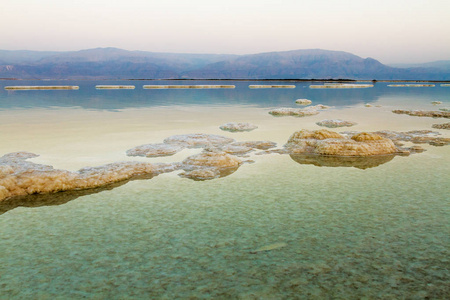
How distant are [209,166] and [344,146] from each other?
4430 millimetres

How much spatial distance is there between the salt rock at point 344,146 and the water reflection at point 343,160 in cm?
27

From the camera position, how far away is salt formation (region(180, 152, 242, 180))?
7.93 metres

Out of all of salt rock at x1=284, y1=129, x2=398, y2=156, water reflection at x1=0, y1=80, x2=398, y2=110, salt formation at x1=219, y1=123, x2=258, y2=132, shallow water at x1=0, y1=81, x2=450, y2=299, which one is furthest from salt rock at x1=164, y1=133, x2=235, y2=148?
water reflection at x1=0, y1=80, x2=398, y2=110

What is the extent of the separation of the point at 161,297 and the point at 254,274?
106 cm

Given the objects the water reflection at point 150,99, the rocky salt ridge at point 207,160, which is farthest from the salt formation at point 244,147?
the water reflection at point 150,99

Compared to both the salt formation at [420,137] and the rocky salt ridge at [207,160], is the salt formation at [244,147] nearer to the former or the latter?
the rocky salt ridge at [207,160]

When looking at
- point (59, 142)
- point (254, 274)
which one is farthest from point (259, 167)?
point (59, 142)

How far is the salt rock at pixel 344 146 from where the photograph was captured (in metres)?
10.3

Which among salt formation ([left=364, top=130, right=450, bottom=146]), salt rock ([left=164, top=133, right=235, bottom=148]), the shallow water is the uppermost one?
salt formation ([left=364, top=130, right=450, bottom=146])

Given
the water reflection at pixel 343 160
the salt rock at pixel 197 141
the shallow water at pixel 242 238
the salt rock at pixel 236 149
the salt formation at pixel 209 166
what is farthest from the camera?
the salt rock at pixel 197 141

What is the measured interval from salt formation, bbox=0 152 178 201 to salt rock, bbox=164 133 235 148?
3364 mm

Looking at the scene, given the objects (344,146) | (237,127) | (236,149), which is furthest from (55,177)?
(237,127)

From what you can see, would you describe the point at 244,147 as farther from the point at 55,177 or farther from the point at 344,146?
the point at 55,177

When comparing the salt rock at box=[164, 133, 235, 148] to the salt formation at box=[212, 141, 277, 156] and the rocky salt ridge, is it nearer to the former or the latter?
the rocky salt ridge
